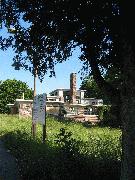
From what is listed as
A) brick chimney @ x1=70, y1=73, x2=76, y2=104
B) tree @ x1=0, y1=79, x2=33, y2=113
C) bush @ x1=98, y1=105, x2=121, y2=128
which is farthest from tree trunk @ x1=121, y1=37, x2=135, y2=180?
tree @ x1=0, y1=79, x2=33, y2=113

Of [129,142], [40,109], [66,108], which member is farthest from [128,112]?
[66,108]

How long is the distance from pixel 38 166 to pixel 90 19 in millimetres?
4278

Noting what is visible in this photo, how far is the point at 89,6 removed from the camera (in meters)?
9.67

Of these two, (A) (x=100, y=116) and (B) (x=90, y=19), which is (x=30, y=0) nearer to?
(B) (x=90, y=19)

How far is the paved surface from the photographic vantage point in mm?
11844

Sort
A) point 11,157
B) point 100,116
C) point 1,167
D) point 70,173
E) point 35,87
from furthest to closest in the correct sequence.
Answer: point 100,116
point 35,87
point 11,157
point 1,167
point 70,173

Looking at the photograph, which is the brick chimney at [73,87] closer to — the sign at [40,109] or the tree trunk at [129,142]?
the sign at [40,109]

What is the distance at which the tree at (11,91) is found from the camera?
94.3 metres

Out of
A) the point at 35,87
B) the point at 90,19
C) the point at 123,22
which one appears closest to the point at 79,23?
the point at 90,19

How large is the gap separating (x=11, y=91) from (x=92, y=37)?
289 feet

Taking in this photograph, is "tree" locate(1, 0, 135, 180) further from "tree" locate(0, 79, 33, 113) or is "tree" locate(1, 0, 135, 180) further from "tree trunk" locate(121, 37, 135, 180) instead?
"tree" locate(0, 79, 33, 113)

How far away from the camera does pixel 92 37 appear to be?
10531mm

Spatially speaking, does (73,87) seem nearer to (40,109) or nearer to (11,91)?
(11,91)

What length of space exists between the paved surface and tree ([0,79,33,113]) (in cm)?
7549
